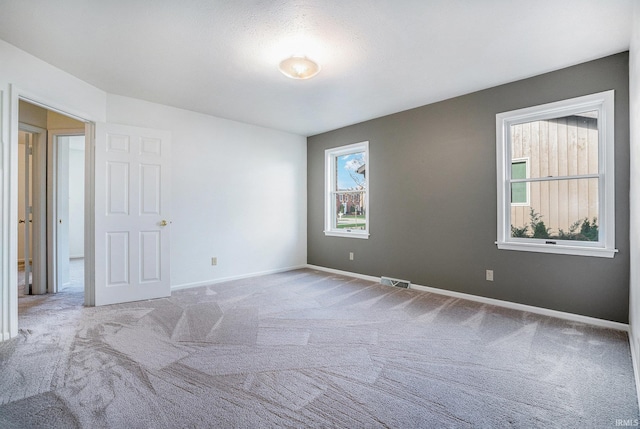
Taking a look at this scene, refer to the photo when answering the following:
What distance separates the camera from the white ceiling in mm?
2178

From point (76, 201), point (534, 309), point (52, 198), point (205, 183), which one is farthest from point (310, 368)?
point (76, 201)

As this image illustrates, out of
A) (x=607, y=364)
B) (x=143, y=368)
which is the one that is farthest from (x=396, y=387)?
(x=143, y=368)

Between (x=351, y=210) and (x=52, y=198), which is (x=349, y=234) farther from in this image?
(x=52, y=198)

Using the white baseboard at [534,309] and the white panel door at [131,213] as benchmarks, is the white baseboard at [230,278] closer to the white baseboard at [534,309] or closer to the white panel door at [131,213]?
the white panel door at [131,213]

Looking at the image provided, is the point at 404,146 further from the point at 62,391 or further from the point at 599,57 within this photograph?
the point at 62,391

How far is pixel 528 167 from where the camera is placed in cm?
344

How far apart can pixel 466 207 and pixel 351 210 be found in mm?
1971

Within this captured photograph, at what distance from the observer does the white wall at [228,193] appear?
14.0 ft

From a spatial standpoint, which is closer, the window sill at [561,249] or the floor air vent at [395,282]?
the window sill at [561,249]

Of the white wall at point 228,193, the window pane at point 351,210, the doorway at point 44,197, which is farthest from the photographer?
the window pane at point 351,210

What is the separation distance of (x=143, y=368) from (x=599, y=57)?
186 inches

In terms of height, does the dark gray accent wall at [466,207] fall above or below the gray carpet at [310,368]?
above

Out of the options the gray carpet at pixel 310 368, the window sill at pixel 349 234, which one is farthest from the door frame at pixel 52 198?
the window sill at pixel 349 234

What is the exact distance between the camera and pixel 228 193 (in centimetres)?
482
